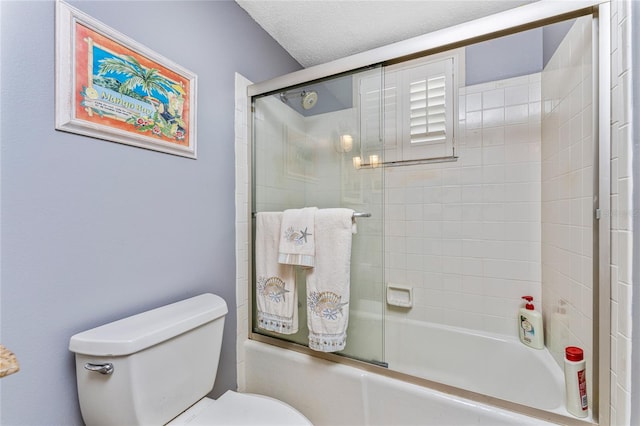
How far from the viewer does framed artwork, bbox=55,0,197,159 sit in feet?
2.79

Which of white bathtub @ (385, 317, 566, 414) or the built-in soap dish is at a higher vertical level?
the built-in soap dish

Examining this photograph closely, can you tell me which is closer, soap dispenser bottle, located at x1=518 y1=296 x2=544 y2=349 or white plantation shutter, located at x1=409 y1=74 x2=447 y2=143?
soap dispenser bottle, located at x1=518 y1=296 x2=544 y2=349

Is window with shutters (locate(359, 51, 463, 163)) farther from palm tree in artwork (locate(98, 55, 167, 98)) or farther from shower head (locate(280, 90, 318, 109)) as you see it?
palm tree in artwork (locate(98, 55, 167, 98))

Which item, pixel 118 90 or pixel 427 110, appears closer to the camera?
pixel 118 90

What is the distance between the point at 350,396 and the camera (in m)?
1.25

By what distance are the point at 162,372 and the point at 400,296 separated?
4.67ft

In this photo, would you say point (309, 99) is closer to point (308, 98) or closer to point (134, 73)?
point (308, 98)

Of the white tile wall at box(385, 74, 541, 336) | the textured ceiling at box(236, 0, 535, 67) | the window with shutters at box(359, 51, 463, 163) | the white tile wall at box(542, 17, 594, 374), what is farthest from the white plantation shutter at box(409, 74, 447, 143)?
the white tile wall at box(542, 17, 594, 374)

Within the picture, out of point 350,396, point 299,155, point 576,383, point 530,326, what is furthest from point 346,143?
point 530,326

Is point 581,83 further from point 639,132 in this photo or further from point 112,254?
point 112,254

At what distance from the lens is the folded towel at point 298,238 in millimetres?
1300

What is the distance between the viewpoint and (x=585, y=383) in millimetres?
974

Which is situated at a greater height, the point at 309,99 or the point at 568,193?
the point at 309,99

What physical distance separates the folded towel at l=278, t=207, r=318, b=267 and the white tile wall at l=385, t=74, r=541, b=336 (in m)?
0.83
